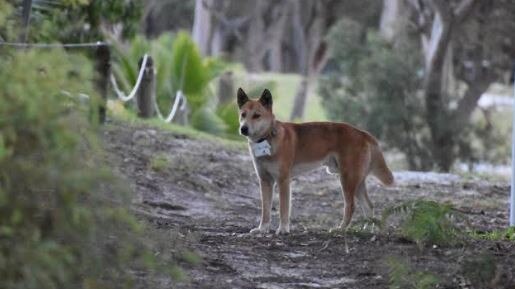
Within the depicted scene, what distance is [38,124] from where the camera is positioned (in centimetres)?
502

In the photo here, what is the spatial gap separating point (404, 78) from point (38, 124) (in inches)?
933

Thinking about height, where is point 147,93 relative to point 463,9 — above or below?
below

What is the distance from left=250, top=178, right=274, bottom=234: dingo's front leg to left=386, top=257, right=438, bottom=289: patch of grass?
2385 mm

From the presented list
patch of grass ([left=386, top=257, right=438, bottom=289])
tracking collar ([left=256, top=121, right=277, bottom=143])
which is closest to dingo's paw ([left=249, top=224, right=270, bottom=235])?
tracking collar ([left=256, top=121, right=277, bottom=143])

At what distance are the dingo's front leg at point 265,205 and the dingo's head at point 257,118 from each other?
0.43 meters

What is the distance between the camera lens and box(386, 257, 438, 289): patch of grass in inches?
273

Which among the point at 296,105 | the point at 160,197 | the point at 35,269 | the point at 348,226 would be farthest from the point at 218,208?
the point at 296,105

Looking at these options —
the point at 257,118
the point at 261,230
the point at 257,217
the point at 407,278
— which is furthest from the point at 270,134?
the point at 407,278

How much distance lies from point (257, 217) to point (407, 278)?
4.81m

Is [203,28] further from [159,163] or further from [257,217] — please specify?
[257,217]

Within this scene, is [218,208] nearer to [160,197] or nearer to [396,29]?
[160,197]

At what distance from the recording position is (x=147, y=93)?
64.3 ft

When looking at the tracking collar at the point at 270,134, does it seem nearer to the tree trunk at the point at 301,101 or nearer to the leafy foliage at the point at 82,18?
the leafy foliage at the point at 82,18

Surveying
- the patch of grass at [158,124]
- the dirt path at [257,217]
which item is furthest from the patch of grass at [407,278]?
the patch of grass at [158,124]
